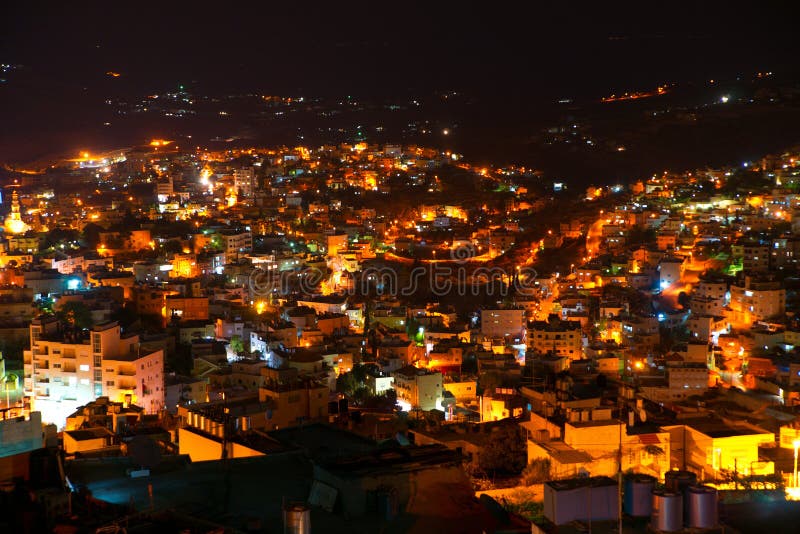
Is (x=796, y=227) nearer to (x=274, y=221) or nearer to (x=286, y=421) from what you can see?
(x=274, y=221)

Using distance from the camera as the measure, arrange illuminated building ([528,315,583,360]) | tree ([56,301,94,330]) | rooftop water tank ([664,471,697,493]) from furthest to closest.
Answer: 1. illuminated building ([528,315,583,360])
2. tree ([56,301,94,330])
3. rooftop water tank ([664,471,697,493])

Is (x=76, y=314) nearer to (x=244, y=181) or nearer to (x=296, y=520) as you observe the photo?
(x=296, y=520)

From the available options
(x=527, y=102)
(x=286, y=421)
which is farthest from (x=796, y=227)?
(x=527, y=102)

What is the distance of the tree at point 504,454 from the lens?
19.7 feet

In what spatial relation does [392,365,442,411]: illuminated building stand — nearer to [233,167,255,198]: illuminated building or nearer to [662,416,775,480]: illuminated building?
[662,416,775,480]: illuminated building

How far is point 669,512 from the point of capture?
2.20 m

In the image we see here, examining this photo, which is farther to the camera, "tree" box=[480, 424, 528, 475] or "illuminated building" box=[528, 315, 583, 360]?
"illuminated building" box=[528, 315, 583, 360]

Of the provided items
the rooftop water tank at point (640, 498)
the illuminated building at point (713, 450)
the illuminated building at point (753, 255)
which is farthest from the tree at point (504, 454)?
the illuminated building at point (753, 255)

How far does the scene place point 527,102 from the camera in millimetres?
53531

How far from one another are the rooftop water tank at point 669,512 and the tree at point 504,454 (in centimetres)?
373

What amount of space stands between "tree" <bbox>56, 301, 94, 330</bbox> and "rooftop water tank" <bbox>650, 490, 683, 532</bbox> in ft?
31.4

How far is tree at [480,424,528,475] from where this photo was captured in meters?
6.02

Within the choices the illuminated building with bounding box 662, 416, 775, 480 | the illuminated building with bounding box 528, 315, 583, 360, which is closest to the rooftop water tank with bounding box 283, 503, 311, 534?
the illuminated building with bounding box 662, 416, 775, 480

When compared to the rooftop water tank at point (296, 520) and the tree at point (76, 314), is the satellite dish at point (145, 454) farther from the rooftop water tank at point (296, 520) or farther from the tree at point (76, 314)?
the tree at point (76, 314)
